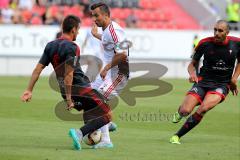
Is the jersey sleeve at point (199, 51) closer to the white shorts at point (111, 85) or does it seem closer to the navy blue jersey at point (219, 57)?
the navy blue jersey at point (219, 57)

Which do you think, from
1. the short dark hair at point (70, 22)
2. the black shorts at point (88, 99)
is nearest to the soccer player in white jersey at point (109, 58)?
the black shorts at point (88, 99)

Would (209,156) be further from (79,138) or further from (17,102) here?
(17,102)

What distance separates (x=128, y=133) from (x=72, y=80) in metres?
3.03

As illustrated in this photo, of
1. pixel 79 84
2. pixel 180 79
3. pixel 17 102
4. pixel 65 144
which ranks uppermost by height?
pixel 79 84

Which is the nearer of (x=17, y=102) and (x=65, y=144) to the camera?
(x=65, y=144)

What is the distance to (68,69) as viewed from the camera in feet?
33.1

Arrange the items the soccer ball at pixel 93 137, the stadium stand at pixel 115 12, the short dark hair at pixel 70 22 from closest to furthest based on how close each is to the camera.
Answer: the short dark hair at pixel 70 22, the soccer ball at pixel 93 137, the stadium stand at pixel 115 12

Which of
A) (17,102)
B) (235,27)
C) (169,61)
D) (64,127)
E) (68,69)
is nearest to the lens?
(68,69)

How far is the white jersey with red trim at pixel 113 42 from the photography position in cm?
1112

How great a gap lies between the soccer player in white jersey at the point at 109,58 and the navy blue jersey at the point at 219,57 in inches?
56.0

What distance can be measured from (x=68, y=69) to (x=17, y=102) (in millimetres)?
8111

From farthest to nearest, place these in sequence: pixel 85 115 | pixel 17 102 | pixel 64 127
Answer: pixel 17 102
pixel 64 127
pixel 85 115

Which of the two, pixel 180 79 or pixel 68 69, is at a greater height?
pixel 68 69

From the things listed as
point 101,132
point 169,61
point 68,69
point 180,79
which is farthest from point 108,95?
point 169,61
